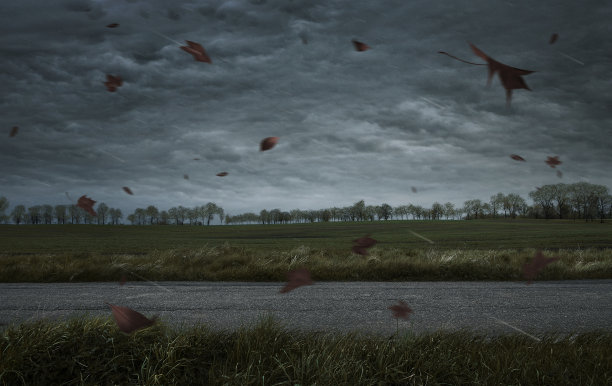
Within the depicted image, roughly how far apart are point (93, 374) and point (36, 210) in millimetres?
122815

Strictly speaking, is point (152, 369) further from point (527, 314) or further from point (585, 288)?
point (585, 288)

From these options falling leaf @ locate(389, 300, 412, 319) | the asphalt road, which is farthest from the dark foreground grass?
falling leaf @ locate(389, 300, 412, 319)

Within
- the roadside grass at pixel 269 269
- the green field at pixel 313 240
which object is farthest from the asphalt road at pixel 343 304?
the green field at pixel 313 240

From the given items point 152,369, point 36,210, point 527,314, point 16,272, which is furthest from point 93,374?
point 36,210

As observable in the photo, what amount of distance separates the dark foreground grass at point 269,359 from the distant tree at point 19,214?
118m

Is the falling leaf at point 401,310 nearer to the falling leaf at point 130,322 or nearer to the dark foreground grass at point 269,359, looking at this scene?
the dark foreground grass at point 269,359

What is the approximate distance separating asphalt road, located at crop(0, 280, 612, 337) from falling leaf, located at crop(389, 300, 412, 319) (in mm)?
112

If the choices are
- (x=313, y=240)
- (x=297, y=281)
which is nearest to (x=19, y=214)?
(x=313, y=240)

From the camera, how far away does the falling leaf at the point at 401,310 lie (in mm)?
4871

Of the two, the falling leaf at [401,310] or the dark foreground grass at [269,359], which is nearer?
the dark foreground grass at [269,359]

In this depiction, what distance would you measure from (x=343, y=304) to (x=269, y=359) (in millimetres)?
2806

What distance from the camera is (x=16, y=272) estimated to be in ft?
27.8

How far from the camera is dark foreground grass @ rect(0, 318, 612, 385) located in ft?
9.04

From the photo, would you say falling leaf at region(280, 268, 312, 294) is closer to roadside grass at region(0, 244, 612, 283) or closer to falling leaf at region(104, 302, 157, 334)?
roadside grass at region(0, 244, 612, 283)
